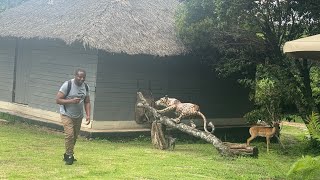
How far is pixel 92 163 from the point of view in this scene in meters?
8.16

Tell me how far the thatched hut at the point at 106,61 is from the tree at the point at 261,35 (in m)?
0.97

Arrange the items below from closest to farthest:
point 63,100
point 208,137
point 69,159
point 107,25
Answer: point 63,100 → point 69,159 → point 208,137 → point 107,25

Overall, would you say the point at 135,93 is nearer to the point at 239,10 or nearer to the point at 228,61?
the point at 228,61

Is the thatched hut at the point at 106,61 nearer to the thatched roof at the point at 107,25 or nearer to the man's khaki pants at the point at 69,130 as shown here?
the thatched roof at the point at 107,25

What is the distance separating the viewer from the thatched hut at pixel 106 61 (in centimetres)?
1221

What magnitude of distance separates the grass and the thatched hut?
1.74m

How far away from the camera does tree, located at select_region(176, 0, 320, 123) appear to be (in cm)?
1124

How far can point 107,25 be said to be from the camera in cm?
1205

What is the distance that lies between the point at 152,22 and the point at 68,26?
2.36 meters

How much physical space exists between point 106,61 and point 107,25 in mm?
961

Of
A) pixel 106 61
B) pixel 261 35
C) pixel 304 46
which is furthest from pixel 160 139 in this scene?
pixel 304 46

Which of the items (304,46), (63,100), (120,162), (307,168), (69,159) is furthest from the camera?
(120,162)

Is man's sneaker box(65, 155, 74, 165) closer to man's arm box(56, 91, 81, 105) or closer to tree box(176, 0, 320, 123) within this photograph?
man's arm box(56, 91, 81, 105)

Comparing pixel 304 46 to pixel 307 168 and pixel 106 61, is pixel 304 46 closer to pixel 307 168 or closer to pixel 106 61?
pixel 307 168
